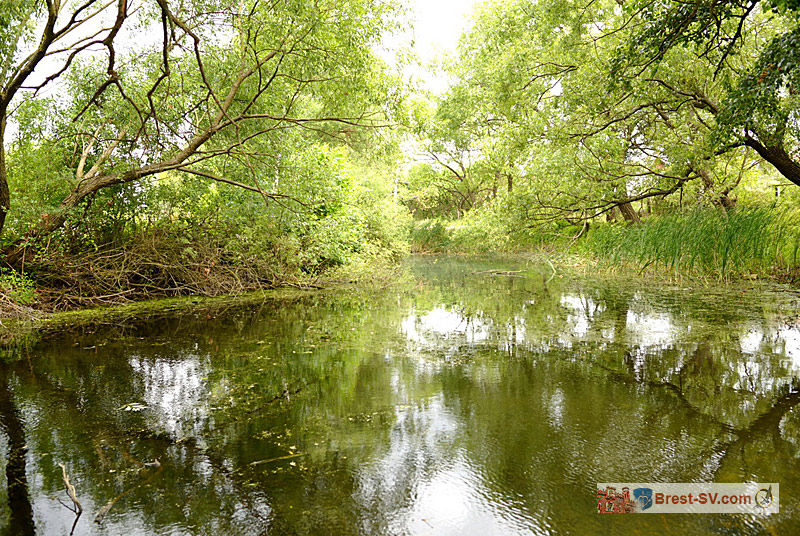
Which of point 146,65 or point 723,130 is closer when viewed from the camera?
point 723,130

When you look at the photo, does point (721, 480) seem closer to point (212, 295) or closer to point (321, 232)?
point (212, 295)

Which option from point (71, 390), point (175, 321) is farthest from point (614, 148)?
point (71, 390)

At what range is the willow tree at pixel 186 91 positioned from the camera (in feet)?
21.4

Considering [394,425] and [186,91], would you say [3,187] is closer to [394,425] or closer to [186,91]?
[186,91]

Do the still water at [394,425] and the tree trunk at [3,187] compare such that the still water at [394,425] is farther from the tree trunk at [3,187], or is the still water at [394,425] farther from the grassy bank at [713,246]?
the grassy bank at [713,246]

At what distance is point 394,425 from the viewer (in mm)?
2812

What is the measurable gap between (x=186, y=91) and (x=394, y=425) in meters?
6.86

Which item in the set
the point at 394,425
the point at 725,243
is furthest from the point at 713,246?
the point at 394,425

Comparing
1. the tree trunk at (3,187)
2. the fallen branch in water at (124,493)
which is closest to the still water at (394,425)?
the fallen branch in water at (124,493)

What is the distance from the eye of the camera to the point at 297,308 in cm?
702

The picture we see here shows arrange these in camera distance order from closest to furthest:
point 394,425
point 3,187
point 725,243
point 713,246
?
point 394,425 < point 3,187 < point 725,243 < point 713,246

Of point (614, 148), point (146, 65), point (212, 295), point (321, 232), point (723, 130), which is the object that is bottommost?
point (212, 295)

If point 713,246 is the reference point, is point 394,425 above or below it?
below

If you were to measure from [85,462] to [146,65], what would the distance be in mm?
7460
